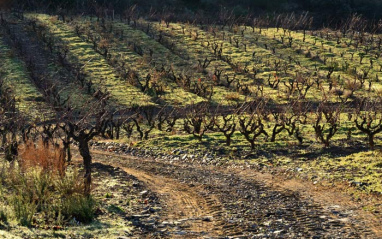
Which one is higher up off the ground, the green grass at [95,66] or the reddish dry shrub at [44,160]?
the reddish dry shrub at [44,160]

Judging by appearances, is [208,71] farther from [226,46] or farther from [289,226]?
[289,226]

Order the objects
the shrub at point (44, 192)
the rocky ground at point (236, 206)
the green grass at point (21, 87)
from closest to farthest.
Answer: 1. the shrub at point (44, 192)
2. the rocky ground at point (236, 206)
3. the green grass at point (21, 87)

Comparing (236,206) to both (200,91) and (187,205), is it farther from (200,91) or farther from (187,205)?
(200,91)

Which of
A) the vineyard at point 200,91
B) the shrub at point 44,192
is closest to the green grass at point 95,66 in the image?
the vineyard at point 200,91

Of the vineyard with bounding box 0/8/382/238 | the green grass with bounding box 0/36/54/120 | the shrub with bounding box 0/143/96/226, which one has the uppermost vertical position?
the shrub with bounding box 0/143/96/226

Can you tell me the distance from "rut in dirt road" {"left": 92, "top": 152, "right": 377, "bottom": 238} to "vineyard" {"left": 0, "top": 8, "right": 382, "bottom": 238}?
515mm

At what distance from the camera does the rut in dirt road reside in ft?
38.8

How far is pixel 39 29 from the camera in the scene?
141 ft

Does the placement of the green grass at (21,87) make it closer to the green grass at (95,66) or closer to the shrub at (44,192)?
the green grass at (95,66)

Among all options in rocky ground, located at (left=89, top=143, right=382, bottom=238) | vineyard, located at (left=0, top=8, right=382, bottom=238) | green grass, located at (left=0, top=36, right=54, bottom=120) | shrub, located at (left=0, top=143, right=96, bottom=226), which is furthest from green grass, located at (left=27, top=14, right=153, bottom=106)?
shrub, located at (left=0, top=143, right=96, bottom=226)

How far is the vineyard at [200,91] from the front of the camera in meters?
18.8

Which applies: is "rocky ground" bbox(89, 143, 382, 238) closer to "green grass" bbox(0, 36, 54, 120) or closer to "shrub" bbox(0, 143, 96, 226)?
"shrub" bbox(0, 143, 96, 226)

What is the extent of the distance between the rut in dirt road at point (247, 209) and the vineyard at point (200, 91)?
0.52 meters

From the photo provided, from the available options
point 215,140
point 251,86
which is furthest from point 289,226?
point 251,86
